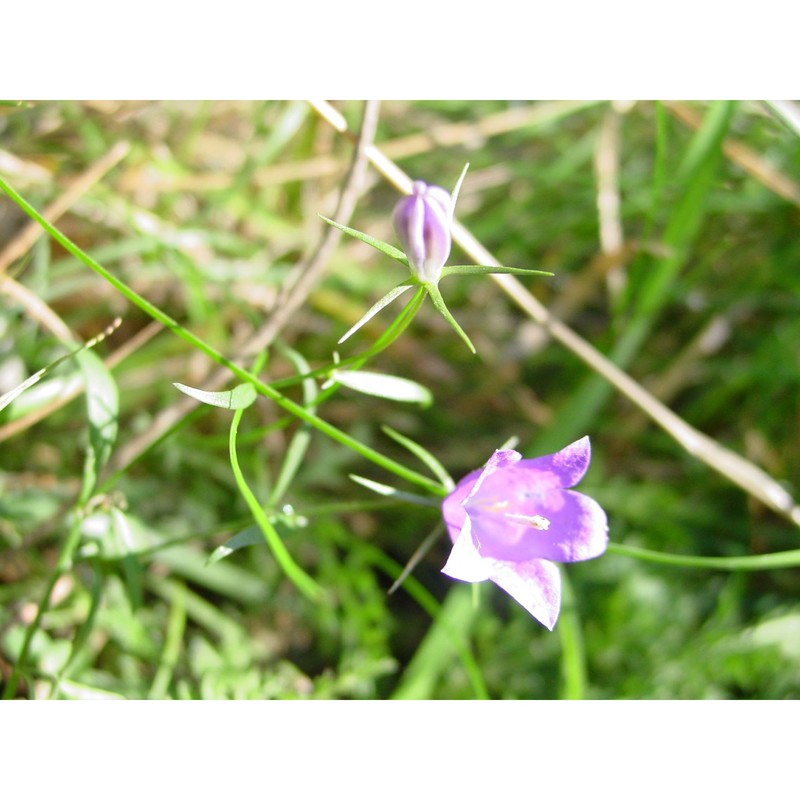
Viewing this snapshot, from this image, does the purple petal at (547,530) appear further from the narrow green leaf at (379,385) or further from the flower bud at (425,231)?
the flower bud at (425,231)

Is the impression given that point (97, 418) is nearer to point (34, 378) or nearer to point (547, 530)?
point (34, 378)

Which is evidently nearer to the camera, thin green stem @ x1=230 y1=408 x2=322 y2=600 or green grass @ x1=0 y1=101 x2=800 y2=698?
thin green stem @ x1=230 y1=408 x2=322 y2=600

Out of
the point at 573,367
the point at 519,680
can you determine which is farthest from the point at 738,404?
the point at 519,680

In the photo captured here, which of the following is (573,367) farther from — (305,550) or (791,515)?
(305,550)

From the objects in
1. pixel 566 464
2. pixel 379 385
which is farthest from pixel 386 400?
pixel 566 464

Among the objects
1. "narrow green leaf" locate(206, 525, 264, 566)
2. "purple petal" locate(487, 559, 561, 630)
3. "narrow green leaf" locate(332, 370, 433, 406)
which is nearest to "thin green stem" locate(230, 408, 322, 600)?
"narrow green leaf" locate(206, 525, 264, 566)

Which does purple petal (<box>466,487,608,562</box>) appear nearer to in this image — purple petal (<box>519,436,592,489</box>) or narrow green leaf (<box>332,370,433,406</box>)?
purple petal (<box>519,436,592,489</box>)

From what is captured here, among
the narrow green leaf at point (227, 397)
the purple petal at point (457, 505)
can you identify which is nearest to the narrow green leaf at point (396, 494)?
the purple petal at point (457, 505)
